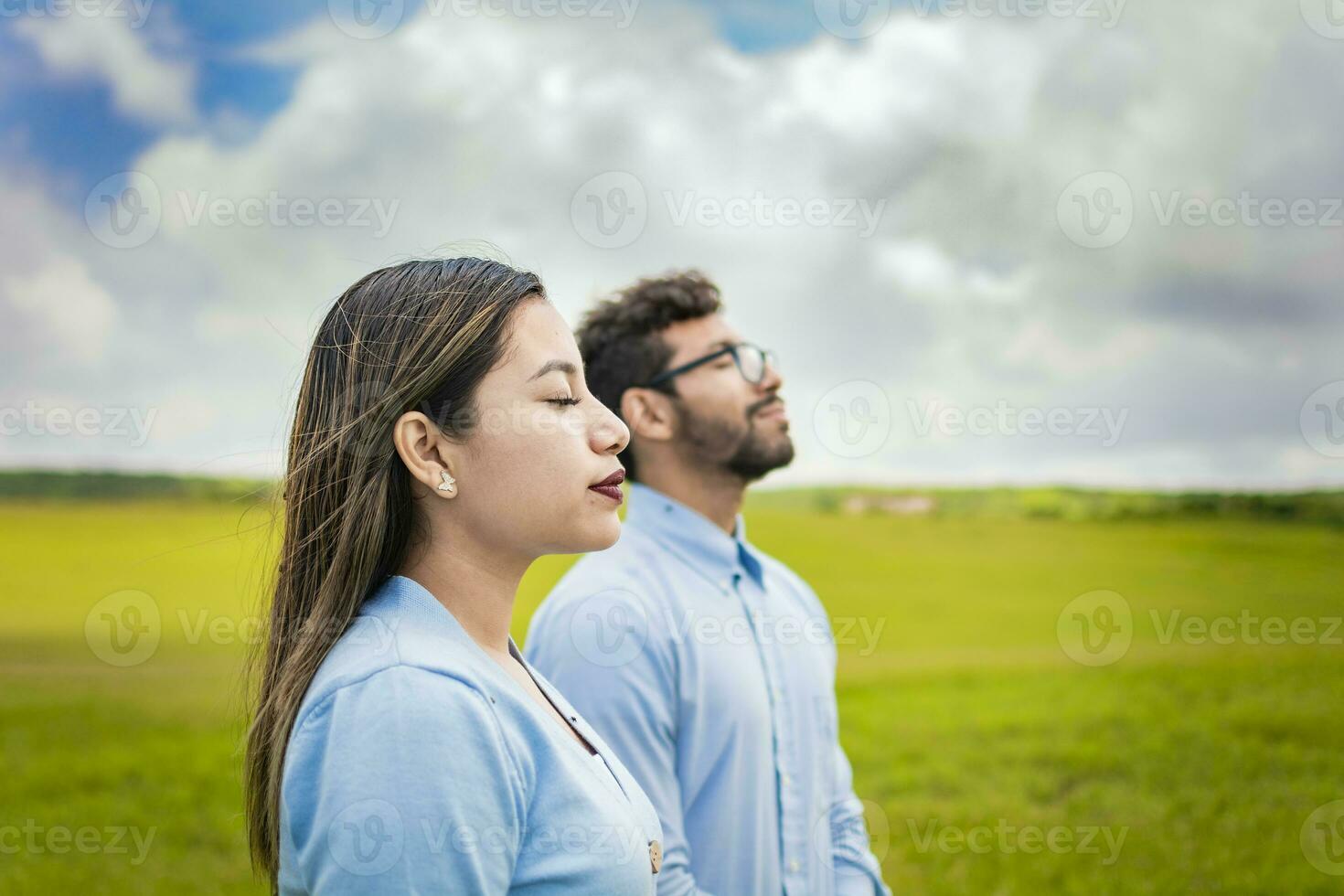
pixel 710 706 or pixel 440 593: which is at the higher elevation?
pixel 440 593

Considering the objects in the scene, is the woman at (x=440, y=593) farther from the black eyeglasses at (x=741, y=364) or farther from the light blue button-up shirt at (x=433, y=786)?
the black eyeglasses at (x=741, y=364)

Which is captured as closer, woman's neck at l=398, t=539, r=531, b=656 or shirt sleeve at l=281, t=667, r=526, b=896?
shirt sleeve at l=281, t=667, r=526, b=896

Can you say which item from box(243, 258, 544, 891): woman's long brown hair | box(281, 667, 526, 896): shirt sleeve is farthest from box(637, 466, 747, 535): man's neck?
box(281, 667, 526, 896): shirt sleeve

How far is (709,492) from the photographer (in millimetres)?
2797

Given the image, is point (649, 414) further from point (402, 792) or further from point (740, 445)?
point (402, 792)

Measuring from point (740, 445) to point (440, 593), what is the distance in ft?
4.65

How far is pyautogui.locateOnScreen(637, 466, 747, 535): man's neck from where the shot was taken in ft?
9.17

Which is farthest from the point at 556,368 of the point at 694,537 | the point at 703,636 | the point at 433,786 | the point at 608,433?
the point at 694,537

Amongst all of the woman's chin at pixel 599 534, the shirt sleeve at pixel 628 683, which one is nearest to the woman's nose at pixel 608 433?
the woman's chin at pixel 599 534

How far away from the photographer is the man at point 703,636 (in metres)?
2.28

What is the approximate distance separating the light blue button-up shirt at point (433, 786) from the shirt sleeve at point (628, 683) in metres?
0.82

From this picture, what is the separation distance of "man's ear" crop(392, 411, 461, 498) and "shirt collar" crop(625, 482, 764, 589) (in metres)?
1.31

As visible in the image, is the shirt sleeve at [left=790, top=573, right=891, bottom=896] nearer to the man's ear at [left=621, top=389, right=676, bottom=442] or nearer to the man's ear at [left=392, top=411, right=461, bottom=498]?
the man's ear at [left=621, top=389, right=676, bottom=442]

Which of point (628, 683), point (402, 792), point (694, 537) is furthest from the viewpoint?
point (694, 537)
